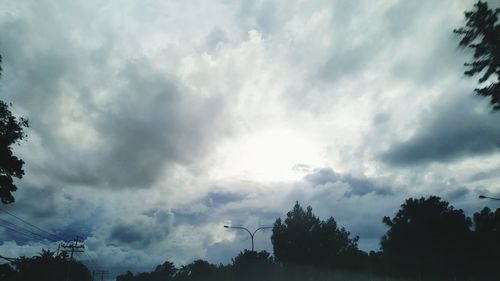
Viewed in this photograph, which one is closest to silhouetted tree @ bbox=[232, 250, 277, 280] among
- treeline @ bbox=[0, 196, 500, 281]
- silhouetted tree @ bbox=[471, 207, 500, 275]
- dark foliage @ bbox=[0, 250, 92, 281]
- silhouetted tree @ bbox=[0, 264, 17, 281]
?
treeline @ bbox=[0, 196, 500, 281]

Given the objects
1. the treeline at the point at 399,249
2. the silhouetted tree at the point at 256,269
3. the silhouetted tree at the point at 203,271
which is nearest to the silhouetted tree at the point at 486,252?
the treeline at the point at 399,249

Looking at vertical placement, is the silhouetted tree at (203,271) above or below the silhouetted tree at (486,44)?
below

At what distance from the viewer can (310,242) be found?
51406 mm

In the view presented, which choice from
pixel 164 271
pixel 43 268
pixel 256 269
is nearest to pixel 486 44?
pixel 256 269

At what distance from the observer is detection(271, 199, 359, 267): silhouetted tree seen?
50.6 m

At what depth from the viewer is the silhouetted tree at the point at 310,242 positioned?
5059 cm

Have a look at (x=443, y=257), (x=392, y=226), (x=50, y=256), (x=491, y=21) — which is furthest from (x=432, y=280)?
(x=50, y=256)

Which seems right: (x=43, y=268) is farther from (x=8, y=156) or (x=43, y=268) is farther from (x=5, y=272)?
(x=8, y=156)

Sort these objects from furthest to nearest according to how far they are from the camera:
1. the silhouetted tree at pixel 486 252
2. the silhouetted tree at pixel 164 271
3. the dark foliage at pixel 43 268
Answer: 1. the silhouetted tree at pixel 164 271
2. the dark foliage at pixel 43 268
3. the silhouetted tree at pixel 486 252

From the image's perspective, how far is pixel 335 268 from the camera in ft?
165

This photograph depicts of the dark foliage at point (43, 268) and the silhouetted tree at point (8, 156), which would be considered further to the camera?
the dark foliage at point (43, 268)

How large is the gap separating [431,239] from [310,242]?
17285 mm

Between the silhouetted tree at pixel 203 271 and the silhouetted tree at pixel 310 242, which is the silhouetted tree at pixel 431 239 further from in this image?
the silhouetted tree at pixel 203 271

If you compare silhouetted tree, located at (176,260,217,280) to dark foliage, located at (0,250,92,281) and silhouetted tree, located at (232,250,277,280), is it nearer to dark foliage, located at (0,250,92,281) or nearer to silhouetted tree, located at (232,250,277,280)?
dark foliage, located at (0,250,92,281)
